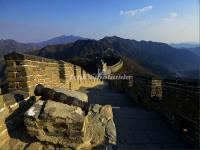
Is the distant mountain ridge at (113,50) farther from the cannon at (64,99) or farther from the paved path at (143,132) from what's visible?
the cannon at (64,99)

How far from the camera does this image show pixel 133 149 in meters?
6.81

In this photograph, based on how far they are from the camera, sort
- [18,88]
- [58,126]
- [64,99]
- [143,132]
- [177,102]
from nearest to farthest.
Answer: [58,126]
[64,99]
[18,88]
[143,132]
[177,102]

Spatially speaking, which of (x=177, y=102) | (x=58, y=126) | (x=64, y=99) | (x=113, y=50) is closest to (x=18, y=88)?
(x=64, y=99)

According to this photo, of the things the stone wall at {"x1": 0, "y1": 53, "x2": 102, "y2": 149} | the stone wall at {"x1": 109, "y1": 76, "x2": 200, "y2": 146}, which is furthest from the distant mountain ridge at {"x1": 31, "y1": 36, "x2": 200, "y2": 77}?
the stone wall at {"x1": 0, "y1": 53, "x2": 102, "y2": 149}

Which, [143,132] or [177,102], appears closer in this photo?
[143,132]

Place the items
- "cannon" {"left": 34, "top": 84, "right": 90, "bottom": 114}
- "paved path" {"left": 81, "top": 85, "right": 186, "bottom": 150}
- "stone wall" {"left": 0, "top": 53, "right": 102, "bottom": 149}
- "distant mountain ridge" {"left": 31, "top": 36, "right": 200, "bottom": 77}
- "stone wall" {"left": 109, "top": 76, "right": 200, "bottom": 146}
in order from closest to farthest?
"stone wall" {"left": 0, "top": 53, "right": 102, "bottom": 149}
"cannon" {"left": 34, "top": 84, "right": 90, "bottom": 114}
"paved path" {"left": 81, "top": 85, "right": 186, "bottom": 150}
"stone wall" {"left": 109, "top": 76, "right": 200, "bottom": 146}
"distant mountain ridge" {"left": 31, "top": 36, "right": 200, "bottom": 77}

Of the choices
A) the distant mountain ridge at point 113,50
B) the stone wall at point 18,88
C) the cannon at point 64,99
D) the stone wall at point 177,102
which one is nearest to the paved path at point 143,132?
the stone wall at point 177,102

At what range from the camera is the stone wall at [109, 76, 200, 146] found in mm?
8477

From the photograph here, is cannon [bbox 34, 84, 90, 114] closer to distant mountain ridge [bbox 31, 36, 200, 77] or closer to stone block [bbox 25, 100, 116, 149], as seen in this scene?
stone block [bbox 25, 100, 116, 149]

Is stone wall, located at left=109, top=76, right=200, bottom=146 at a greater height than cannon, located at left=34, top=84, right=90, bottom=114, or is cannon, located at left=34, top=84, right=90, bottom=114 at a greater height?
cannon, located at left=34, top=84, right=90, bottom=114

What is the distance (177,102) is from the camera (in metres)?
9.89

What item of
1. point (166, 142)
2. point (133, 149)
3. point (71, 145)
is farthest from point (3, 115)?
point (166, 142)

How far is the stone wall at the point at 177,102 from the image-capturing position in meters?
8.48

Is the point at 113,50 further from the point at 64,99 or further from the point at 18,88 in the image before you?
the point at 64,99
